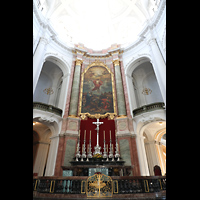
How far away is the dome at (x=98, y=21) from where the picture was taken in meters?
16.1

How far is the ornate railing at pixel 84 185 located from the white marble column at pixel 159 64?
627 centimetres

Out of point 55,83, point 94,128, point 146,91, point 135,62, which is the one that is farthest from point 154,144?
point 55,83

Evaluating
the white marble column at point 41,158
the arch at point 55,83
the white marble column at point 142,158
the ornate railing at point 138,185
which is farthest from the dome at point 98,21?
the ornate railing at point 138,185

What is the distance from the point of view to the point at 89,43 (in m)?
18.2

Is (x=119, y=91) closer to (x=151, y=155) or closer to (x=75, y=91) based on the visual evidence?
(x=75, y=91)

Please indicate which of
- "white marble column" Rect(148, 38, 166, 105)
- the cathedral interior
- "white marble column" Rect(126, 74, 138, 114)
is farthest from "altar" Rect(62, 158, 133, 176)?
"white marble column" Rect(148, 38, 166, 105)

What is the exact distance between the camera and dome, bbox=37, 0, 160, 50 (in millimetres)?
16125

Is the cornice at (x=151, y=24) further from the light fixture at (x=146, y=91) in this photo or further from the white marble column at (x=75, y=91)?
the white marble column at (x=75, y=91)

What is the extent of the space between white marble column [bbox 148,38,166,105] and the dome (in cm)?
390

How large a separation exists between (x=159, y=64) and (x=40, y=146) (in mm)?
12121

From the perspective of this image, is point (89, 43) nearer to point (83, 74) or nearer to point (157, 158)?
point (83, 74)

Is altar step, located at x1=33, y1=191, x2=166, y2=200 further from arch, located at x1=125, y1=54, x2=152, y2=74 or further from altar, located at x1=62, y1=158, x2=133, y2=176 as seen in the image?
arch, located at x1=125, y1=54, x2=152, y2=74
